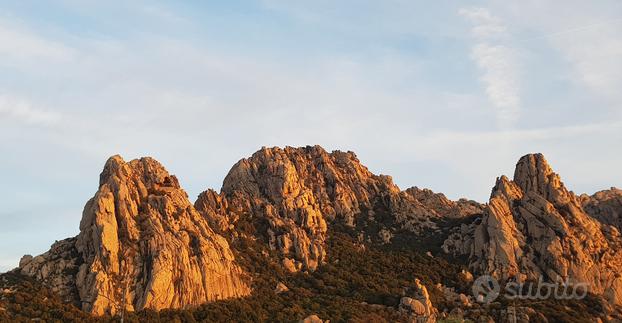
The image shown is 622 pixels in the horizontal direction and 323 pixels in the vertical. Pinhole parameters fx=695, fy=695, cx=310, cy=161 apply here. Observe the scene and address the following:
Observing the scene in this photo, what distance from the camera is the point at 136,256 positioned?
95.1 metres

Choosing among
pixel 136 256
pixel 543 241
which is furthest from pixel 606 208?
pixel 136 256

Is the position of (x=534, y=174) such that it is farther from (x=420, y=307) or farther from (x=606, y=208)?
(x=420, y=307)

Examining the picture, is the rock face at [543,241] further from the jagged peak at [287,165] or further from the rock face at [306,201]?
the jagged peak at [287,165]

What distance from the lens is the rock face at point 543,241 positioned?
368 ft

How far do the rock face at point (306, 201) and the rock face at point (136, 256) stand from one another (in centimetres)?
1473

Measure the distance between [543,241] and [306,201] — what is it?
1663 inches

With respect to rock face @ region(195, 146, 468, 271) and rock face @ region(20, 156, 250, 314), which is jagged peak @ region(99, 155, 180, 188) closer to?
rock face @ region(20, 156, 250, 314)

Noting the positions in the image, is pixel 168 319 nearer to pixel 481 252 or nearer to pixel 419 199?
pixel 481 252

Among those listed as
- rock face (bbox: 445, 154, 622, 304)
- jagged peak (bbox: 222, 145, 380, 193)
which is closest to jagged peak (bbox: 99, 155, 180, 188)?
jagged peak (bbox: 222, 145, 380, 193)

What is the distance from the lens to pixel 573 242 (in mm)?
114438

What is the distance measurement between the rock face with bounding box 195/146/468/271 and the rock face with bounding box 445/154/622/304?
1677cm

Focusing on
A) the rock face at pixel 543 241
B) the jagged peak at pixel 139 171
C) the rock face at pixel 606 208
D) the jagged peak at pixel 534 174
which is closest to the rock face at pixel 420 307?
the rock face at pixel 543 241

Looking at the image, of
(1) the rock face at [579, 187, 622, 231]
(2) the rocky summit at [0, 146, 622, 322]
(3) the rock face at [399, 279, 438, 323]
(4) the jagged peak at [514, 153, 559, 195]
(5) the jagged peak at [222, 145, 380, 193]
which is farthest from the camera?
(1) the rock face at [579, 187, 622, 231]

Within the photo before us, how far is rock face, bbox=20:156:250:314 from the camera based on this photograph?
90.9 meters
